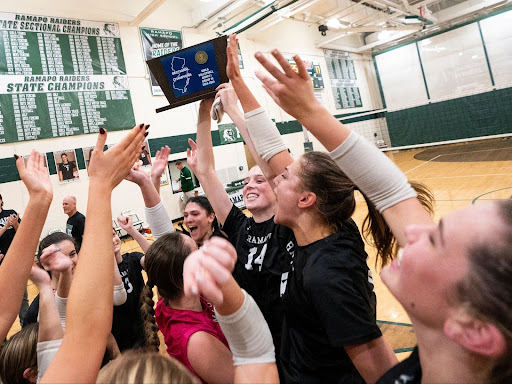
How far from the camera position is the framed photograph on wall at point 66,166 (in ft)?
26.5

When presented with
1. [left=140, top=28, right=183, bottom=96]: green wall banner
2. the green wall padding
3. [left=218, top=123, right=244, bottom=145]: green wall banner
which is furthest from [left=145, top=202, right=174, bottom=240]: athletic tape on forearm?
the green wall padding

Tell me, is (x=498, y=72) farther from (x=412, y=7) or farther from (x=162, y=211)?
(x=162, y=211)

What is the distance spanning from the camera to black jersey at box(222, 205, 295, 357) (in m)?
1.79

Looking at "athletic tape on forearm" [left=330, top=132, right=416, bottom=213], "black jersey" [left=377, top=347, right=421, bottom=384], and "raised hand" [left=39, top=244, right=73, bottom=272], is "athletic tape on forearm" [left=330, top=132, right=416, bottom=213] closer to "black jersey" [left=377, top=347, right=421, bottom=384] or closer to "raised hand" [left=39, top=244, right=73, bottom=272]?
"black jersey" [left=377, top=347, right=421, bottom=384]

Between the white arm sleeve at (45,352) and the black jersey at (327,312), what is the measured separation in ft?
3.20

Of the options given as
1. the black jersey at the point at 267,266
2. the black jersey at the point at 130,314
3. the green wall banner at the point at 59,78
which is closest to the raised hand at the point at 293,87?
the black jersey at the point at 267,266

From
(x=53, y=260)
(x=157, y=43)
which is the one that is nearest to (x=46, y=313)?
(x=53, y=260)

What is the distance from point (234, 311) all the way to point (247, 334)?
3.2 inches

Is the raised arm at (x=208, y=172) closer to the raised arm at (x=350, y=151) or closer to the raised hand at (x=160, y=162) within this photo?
the raised hand at (x=160, y=162)

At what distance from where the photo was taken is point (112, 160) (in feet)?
3.52

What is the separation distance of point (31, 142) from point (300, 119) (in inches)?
330

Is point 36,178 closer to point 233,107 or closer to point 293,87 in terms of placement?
point 293,87

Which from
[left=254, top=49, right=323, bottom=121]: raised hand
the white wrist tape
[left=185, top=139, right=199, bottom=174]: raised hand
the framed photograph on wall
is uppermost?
the framed photograph on wall

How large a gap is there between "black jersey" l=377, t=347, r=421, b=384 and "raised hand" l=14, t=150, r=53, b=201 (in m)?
1.23
